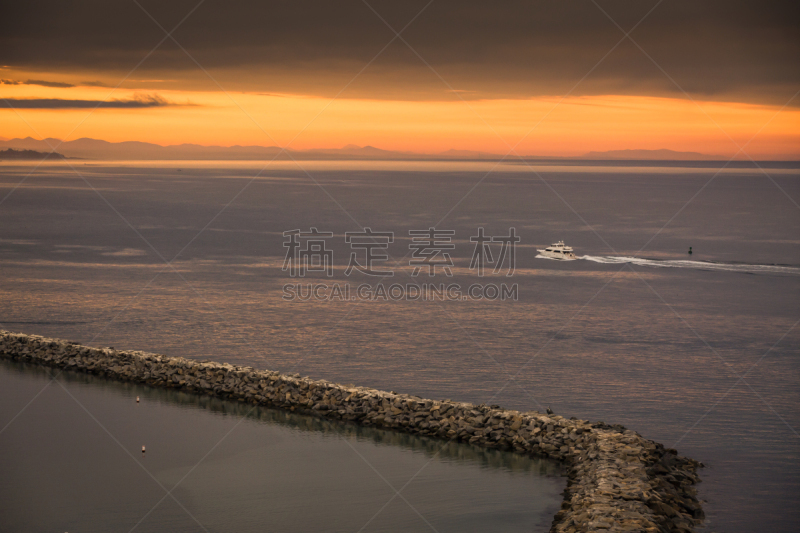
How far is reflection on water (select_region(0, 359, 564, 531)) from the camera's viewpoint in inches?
607

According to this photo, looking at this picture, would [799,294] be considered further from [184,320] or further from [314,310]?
[184,320]

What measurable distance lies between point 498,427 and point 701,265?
4896cm

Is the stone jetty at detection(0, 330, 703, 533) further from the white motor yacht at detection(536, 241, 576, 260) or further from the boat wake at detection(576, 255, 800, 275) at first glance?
the boat wake at detection(576, 255, 800, 275)

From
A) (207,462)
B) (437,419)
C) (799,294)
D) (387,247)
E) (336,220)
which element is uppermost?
(336,220)

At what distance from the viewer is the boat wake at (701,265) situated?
60438 mm

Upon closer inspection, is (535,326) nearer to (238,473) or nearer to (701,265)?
(238,473)

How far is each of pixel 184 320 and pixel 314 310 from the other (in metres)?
6.89

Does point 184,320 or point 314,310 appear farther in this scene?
point 314,310

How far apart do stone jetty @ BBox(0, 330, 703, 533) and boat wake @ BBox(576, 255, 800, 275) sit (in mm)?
45580

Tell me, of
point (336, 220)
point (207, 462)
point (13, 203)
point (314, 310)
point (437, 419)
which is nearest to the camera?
point (207, 462)

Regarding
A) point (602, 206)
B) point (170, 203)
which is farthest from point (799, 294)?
point (170, 203)

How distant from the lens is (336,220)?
10600 centimetres

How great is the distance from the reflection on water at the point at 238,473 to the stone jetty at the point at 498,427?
437mm

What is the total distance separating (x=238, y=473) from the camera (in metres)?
17.8
